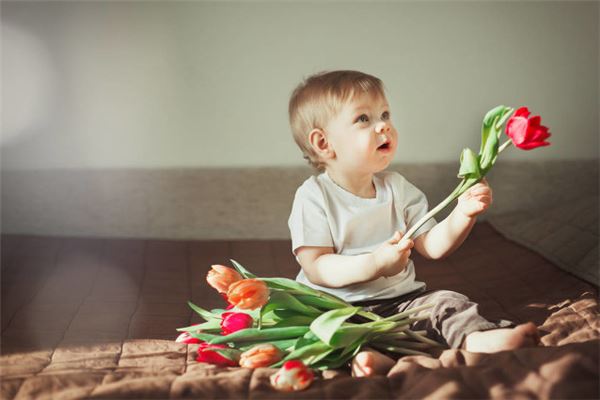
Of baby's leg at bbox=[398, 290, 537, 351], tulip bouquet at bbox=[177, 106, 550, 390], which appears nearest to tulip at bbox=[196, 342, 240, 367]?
tulip bouquet at bbox=[177, 106, 550, 390]

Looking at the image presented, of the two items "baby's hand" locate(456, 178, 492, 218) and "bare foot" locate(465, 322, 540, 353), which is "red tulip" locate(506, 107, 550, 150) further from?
Result: "bare foot" locate(465, 322, 540, 353)

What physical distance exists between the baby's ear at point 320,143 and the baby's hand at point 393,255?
238mm

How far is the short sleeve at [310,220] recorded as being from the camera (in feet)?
4.11

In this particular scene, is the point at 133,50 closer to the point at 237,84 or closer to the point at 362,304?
the point at 237,84

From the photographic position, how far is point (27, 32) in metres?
2.13

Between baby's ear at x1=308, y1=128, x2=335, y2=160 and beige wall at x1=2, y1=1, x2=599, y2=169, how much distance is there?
900 millimetres

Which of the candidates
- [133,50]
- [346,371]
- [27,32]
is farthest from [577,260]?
[27,32]

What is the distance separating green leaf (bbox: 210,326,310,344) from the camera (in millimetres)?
1096

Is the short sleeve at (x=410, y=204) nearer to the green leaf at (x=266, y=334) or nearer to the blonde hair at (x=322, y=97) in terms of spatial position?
the blonde hair at (x=322, y=97)

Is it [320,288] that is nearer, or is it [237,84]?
[320,288]

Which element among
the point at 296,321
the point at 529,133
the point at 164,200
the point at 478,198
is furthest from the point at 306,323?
the point at 164,200

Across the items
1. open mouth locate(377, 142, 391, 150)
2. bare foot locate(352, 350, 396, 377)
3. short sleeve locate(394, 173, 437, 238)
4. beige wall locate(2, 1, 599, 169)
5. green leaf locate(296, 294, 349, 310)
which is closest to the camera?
bare foot locate(352, 350, 396, 377)

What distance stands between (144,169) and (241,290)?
1.24 meters

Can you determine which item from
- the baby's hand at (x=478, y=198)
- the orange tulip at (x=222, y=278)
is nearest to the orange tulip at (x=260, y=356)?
→ the orange tulip at (x=222, y=278)
